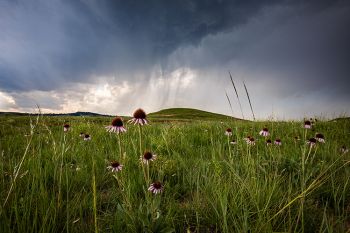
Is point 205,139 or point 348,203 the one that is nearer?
point 348,203

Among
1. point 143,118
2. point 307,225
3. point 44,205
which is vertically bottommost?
point 307,225

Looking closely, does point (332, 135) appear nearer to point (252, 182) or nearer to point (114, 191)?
point (252, 182)

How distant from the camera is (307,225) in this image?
2.31 metres

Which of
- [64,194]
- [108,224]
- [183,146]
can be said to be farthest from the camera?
Result: [183,146]

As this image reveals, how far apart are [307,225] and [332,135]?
20.0ft

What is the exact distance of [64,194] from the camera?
3109 mm

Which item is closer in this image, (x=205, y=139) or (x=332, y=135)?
(x=205, y=139)

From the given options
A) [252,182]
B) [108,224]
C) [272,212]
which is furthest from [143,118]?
[272,212]

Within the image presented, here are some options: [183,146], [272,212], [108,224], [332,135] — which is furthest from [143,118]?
[332,135]

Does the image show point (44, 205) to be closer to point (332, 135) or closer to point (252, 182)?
point (252, 182)

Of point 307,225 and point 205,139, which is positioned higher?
point 205,139

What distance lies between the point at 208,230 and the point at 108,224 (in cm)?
91

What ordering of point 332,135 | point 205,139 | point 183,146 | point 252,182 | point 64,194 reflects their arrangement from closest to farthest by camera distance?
point 252,182, point 64,194, point 183,146, point 205,139, point 332,135

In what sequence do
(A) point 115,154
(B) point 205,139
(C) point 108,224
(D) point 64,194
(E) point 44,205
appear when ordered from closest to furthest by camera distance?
1. (E) point 44,205
2. (C) point 108,224
3. (D) point 64,194
4. (A) point 115,154
5. (B) point 205,139
